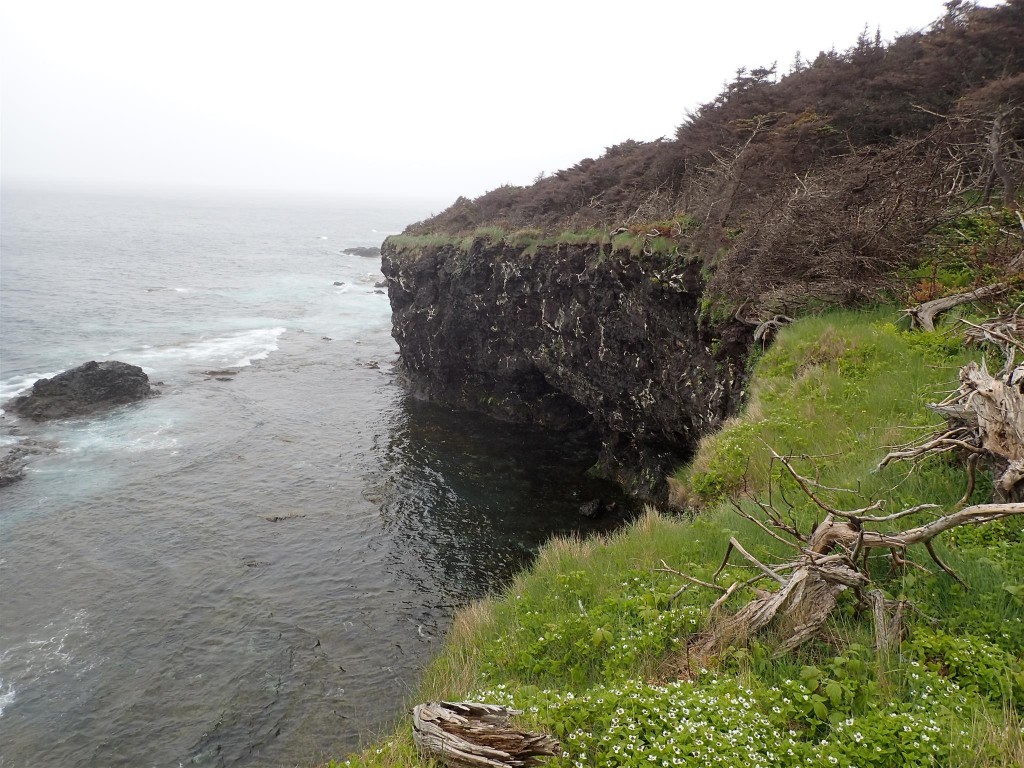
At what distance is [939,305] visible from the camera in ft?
40.5

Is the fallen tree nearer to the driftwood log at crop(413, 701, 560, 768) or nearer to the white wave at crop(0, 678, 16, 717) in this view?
the driftwood log at crop(413, 701, 560, 768)

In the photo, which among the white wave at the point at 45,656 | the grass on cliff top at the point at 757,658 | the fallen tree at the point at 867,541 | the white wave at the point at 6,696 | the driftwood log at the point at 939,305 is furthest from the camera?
the white wave at the point at 45,656

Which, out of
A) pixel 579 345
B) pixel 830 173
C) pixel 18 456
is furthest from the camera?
pixel 579 345

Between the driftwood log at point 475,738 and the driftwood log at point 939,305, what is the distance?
37.9 ft

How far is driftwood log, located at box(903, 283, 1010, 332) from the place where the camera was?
1142 cm

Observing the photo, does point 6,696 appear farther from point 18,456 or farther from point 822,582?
point 822,582

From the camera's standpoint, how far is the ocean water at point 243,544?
14.3 meters

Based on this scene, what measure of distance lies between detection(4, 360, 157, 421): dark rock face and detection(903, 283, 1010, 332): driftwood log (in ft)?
133

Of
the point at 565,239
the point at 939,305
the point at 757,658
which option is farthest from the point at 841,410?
the point at 565,239

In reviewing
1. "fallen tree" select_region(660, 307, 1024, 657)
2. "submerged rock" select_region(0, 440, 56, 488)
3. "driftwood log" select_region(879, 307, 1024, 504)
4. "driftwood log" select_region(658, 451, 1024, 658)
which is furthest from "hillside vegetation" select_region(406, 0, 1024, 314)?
"submerged rock" select_region(0, 440, 56, 488)

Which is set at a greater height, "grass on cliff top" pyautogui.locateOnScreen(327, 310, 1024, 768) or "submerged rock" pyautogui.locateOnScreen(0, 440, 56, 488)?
"grass on cliff top" pyautogui.locateOnScreen(327, 310, 1024, 768)

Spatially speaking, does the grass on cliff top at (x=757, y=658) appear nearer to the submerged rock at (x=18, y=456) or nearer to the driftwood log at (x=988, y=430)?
the driftwood log at (x=988, y=430)

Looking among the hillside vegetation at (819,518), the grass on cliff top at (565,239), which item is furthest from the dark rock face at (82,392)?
the hillside vegetation at (819,518)

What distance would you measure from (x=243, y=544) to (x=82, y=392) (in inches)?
863
